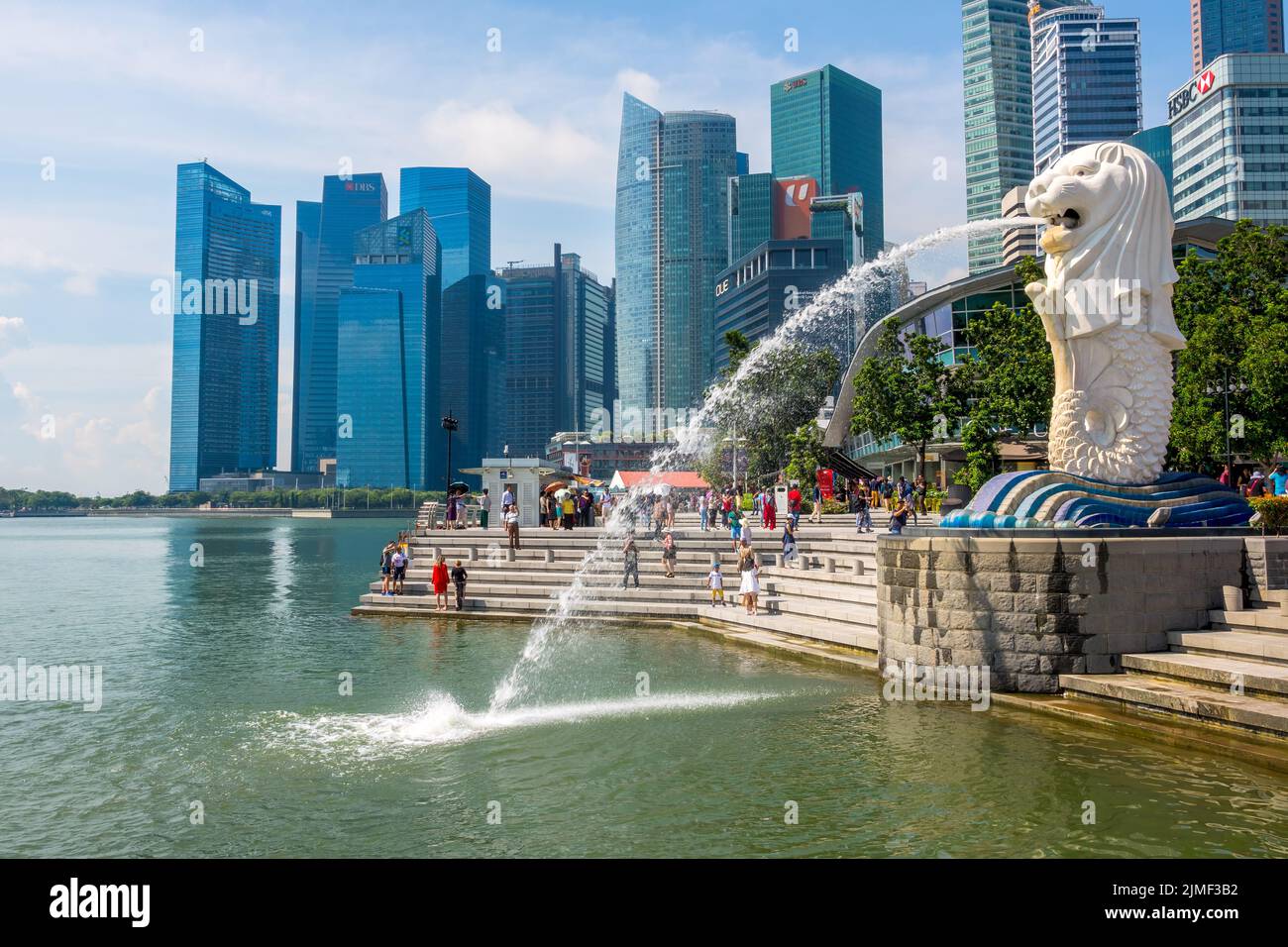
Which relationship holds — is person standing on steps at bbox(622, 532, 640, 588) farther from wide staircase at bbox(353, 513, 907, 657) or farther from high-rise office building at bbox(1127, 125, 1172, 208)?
high-rise office building at bbox(1127, 125, 1172, 208)

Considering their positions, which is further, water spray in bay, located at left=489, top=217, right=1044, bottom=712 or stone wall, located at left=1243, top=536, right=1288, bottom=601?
water spray in bay, located at left=489, top=217, right=1044, bottom=712

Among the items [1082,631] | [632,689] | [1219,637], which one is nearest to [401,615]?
[632,689]

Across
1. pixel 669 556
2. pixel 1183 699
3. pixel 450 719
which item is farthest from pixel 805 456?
pixel 450 719

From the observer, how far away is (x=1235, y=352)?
2722 centimetres

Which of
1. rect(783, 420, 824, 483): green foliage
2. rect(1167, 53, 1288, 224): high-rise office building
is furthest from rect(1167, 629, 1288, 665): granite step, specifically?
rect(1167, 53, 1288, 224): high-rise office building

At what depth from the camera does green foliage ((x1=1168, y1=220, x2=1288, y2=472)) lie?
83.8 ft

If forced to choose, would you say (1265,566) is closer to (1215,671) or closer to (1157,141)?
(1215,671)

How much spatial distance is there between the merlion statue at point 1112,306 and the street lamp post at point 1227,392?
10752 millimetres

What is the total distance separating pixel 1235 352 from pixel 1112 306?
13554 millimetres

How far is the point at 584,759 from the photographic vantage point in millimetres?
12461

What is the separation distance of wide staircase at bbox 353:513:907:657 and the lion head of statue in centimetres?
841
